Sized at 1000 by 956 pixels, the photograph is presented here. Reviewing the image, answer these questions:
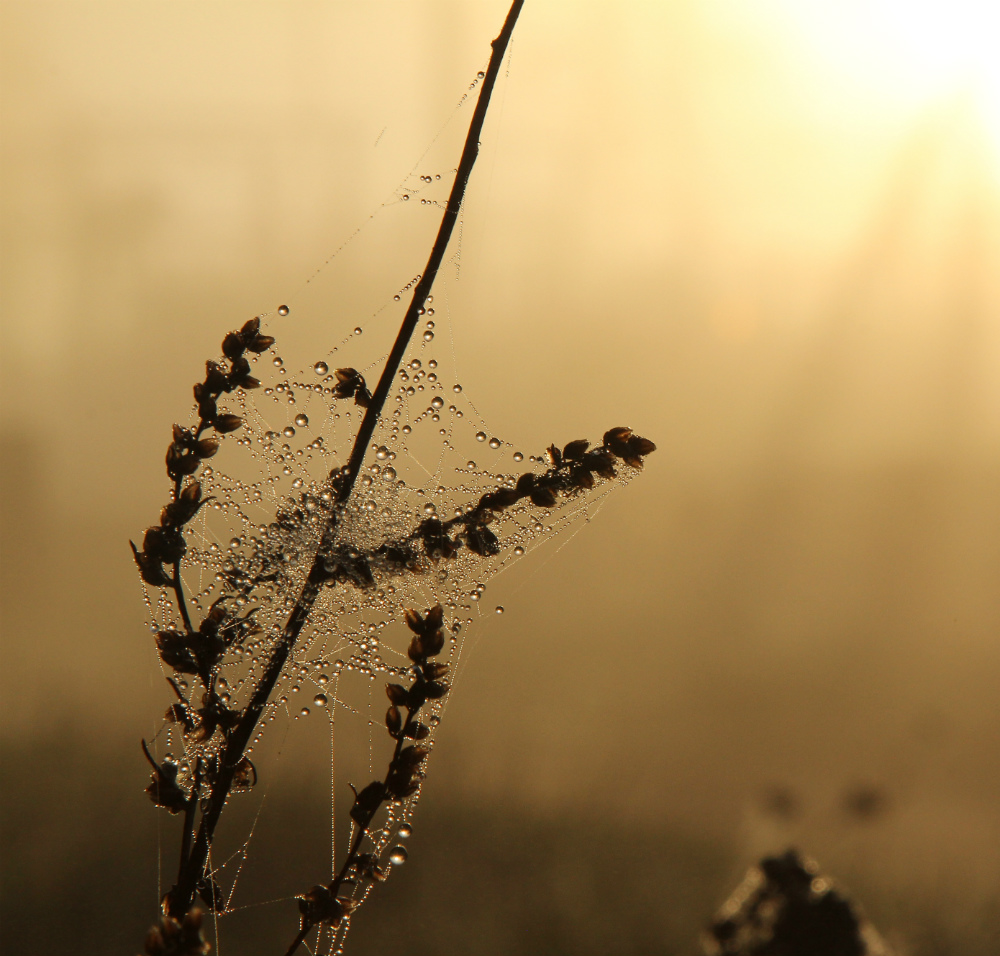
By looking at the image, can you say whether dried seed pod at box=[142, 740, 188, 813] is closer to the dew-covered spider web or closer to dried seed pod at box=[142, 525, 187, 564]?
the dew-covered spider web

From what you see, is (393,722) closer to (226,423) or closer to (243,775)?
(243,775)

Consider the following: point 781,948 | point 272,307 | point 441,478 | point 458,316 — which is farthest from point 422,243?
point 781,948

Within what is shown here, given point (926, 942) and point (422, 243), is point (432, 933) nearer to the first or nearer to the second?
point (926, 942)

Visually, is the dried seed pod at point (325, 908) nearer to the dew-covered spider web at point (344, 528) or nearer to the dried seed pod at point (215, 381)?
the dew-covered spider web at point (344, 528)

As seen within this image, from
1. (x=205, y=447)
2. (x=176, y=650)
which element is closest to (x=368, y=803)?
(x=176, y=650)

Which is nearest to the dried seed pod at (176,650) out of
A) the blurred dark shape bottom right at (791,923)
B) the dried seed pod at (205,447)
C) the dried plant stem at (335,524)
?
the dried plant stem at (335,524)

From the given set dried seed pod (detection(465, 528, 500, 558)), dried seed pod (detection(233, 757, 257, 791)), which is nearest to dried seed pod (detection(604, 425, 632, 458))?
dried seed pod (detection(465, 528, 500, 558))
